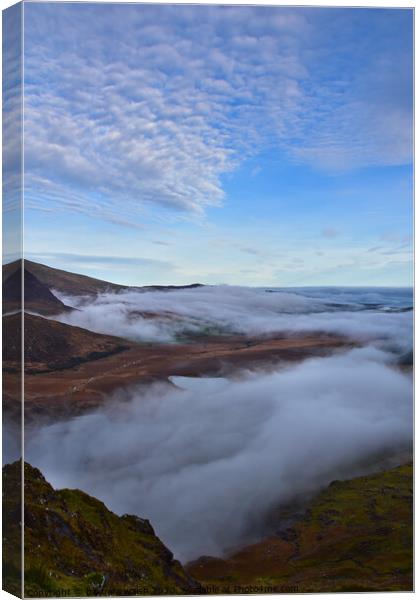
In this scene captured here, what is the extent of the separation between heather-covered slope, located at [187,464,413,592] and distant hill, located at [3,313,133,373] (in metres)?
2.15

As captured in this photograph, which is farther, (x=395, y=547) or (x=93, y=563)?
(x=395, y=547)

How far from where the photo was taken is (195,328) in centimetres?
629

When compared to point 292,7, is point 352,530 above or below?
below

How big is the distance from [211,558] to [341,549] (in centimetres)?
120

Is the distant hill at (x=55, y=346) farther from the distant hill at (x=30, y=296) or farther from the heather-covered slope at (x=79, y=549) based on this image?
the heather-covered slope at (x=79, y=549)

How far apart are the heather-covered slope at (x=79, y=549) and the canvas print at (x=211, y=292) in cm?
2

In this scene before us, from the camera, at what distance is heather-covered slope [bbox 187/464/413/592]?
19.1 feet

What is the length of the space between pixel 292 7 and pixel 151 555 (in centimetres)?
520

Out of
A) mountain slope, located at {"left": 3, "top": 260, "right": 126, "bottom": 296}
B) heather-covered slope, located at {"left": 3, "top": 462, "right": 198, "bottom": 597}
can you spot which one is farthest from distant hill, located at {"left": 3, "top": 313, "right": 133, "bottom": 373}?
heather-covered slope, located at {"left": 3, "top": 462, "right": 198, "bottom": 597}

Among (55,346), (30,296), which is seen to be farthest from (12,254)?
(55,346)

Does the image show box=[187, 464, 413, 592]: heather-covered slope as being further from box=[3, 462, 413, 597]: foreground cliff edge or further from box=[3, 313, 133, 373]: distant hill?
box=[3, 313, 133, 373]: distant hill

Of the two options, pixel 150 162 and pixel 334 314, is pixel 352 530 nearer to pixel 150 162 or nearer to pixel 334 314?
pixel 334 314

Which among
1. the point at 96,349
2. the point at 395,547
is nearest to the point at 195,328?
the point at 96,349

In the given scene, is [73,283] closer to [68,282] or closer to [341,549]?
[68,282]
